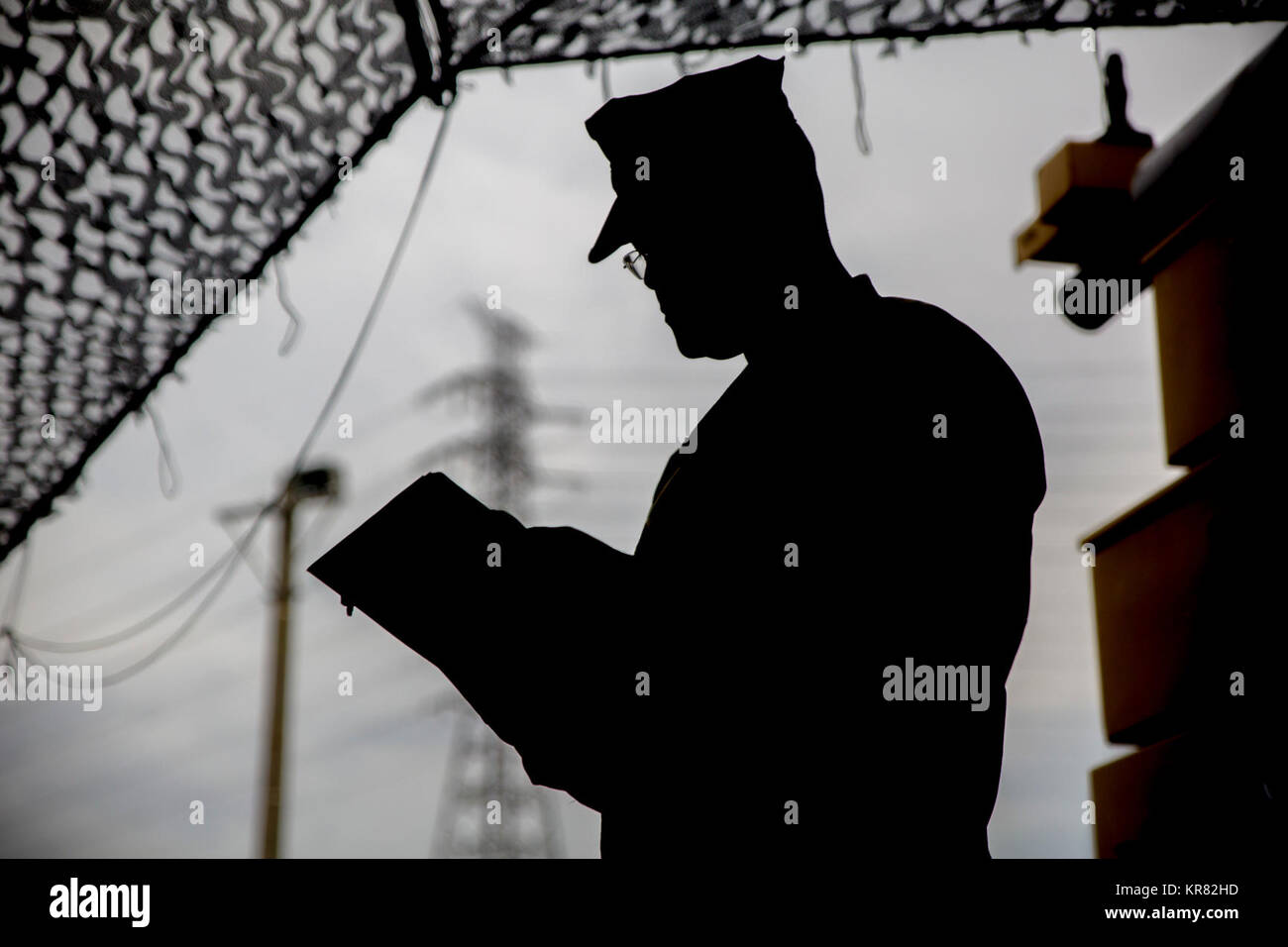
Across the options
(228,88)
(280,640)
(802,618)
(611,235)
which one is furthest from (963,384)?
(280,640)

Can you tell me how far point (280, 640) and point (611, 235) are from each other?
8.85 metres

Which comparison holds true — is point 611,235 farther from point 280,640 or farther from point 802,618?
point 280,640

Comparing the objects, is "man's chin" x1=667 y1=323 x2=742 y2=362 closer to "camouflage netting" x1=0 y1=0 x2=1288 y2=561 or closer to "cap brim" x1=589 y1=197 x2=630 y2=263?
"cap brim" x1=589 y1=197 x2=630 y2=263

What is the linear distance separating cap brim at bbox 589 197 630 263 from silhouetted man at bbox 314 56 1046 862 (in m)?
0.20

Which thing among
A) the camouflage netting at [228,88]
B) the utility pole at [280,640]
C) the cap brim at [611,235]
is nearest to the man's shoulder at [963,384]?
the cap brim at [611,235]

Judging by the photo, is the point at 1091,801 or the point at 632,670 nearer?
the point at 632,670

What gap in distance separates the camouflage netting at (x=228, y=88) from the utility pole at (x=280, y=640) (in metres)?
5.90

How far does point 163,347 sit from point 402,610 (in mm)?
1508

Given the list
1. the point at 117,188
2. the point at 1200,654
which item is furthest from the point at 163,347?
the point at 1200,654

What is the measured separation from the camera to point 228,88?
171 cm

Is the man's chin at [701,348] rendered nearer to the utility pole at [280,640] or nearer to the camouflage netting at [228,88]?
the camouflage netting at [228,88]
